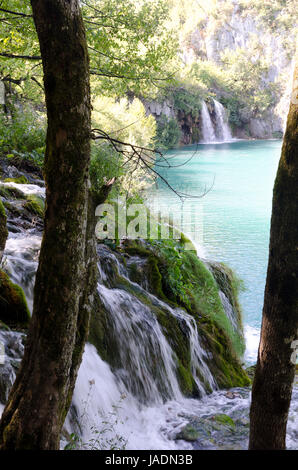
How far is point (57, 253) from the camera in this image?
2908 mm

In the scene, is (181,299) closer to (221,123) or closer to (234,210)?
(234,210)

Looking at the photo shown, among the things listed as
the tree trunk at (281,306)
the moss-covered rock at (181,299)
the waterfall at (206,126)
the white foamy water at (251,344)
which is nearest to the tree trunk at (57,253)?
the tree trunk at (281,306)

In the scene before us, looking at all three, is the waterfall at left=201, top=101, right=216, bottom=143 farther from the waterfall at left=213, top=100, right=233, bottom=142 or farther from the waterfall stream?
the waterfall stream

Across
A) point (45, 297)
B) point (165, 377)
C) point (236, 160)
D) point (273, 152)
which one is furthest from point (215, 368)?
point (273, 152)

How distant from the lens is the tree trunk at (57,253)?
2771mm

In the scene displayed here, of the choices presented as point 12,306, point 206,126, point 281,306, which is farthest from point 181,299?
point 206,126

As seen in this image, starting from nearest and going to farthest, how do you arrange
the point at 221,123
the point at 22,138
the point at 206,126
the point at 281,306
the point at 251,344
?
1. the point at 281,306
2. the point at 251,344
3. the point at 22,138
4. the point at 206,126
5. the point at 221,123

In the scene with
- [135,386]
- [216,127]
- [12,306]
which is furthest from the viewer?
[216,127]

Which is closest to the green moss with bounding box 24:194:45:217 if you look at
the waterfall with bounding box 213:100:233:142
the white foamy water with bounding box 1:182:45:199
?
the white foamy water with bounding box 1:182:45:199

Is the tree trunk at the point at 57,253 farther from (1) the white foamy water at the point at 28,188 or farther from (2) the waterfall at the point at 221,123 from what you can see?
(2) the waterfall at the point at 221,123

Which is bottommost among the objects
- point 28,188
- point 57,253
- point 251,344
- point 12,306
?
point 251,344

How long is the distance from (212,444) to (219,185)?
20434 millimetres

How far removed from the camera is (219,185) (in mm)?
24875

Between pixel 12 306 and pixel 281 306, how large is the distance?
305cm
